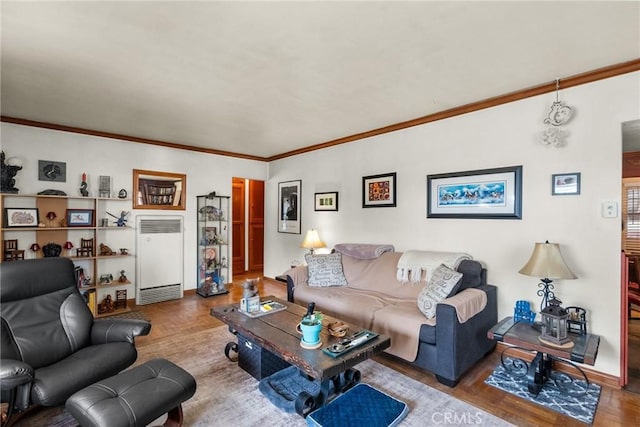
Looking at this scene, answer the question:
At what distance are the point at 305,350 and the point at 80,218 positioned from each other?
12.1 ft

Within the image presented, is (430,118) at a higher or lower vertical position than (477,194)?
higher

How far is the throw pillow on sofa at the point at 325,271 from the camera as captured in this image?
12.6 ft

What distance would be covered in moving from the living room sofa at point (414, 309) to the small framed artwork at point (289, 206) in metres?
1.68

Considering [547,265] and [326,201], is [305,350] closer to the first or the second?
[547,265]

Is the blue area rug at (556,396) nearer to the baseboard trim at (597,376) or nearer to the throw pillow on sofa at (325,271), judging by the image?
the baseboard trim at (597,376)

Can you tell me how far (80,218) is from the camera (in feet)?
13.3

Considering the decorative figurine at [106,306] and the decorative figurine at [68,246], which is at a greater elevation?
the decorative figurine at [68,246]

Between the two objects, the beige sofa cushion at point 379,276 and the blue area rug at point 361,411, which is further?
the beige sofa cushion at point 379,276

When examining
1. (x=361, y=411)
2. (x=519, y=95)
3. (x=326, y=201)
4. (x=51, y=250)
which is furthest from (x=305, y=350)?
(x=51, y=250)

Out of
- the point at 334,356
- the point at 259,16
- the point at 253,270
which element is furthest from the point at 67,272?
the point at 253,270

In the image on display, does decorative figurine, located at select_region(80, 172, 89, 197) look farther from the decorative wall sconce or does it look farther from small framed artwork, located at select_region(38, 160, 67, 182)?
the decorative wall sconce

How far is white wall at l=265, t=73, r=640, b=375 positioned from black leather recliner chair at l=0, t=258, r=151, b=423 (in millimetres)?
2996

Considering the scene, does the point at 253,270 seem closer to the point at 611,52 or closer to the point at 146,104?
the point at 146,104

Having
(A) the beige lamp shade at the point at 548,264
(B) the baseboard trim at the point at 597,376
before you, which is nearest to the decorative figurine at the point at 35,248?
(A) the beige lamp shade at the point at 548,264
